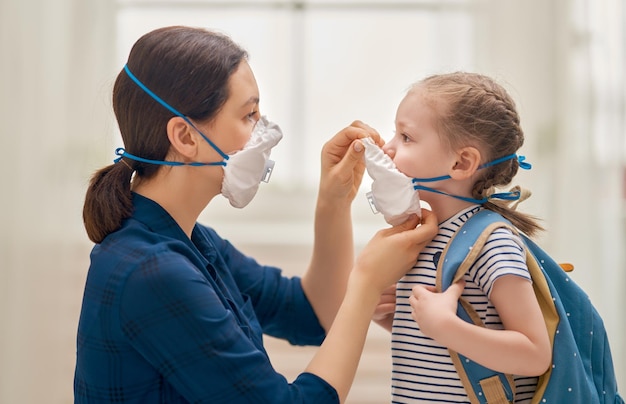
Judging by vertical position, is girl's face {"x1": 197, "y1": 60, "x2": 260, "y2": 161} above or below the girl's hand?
above

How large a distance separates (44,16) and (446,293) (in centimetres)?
149

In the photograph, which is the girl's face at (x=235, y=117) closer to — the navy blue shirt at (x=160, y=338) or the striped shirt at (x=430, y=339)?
the navy blue shirt at (x=160, y=338)

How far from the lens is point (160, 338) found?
48.0 inches

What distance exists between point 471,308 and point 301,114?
4.61 ft

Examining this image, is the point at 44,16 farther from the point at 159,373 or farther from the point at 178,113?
the point at 159,373

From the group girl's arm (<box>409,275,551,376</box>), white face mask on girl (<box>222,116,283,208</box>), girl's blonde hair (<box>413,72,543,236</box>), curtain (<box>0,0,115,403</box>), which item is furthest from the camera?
curtain (<box>0,0,115,403</box>)

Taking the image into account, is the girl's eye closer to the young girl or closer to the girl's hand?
the young girl

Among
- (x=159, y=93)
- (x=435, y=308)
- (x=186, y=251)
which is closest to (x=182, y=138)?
(x=159, y=93)

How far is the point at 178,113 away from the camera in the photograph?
4.39ft

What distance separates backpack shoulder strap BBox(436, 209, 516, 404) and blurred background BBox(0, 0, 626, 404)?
117 cm

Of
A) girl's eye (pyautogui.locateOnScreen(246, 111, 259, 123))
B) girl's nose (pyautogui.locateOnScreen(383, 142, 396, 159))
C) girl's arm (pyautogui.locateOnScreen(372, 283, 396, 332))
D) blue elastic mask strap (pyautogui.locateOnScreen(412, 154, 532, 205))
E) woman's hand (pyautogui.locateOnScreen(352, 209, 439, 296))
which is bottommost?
girl's arm (pyautogui.locateOnScreen(372, 283, 396, 332))

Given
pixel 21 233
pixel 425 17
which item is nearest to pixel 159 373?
pixel 21 233

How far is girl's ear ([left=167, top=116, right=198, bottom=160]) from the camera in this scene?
1.34m

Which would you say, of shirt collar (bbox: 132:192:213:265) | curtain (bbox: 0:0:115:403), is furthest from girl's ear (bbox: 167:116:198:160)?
curtain (bbox: 0:0:115:403)
